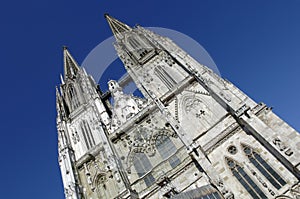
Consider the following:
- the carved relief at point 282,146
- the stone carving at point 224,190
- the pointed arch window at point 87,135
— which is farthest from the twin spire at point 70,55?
the carved relief at point 282,146

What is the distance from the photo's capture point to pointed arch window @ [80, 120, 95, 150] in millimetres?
25636

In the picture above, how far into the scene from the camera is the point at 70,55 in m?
38.9

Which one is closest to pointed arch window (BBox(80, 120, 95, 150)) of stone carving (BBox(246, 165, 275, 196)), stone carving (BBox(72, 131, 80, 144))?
stone carving (BBox(72, 131, 80, 144))

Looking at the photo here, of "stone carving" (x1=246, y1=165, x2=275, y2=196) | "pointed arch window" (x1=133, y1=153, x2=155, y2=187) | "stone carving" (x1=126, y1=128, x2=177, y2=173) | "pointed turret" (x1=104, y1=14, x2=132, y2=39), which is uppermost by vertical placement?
"pointed turret" (x1=104, y1=14, x2=132, y2=39)

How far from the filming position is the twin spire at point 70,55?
35.8 m

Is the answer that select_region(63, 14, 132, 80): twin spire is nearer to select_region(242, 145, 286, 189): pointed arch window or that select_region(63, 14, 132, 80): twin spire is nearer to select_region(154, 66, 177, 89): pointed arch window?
select_region(154, 66, 177, 89): pointed arch window

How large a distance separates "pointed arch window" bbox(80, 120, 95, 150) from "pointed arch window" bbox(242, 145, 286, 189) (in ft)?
44.4

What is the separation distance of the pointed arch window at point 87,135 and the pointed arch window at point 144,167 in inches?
214

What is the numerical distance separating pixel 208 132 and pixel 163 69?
8.49 metres

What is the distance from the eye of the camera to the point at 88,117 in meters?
28.5

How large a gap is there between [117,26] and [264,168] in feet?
87.5

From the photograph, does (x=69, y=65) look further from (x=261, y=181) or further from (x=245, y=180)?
(x=261, y=181)

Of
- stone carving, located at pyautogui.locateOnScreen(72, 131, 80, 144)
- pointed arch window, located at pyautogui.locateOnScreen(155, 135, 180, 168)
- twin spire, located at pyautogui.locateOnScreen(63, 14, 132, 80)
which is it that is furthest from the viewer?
twin spire, located at pyautogui.locateOnScreen(63, 14, 132, 80)

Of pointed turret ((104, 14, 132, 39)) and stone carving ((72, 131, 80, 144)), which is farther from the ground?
pointed turret ((104, 14, 132, 39))
